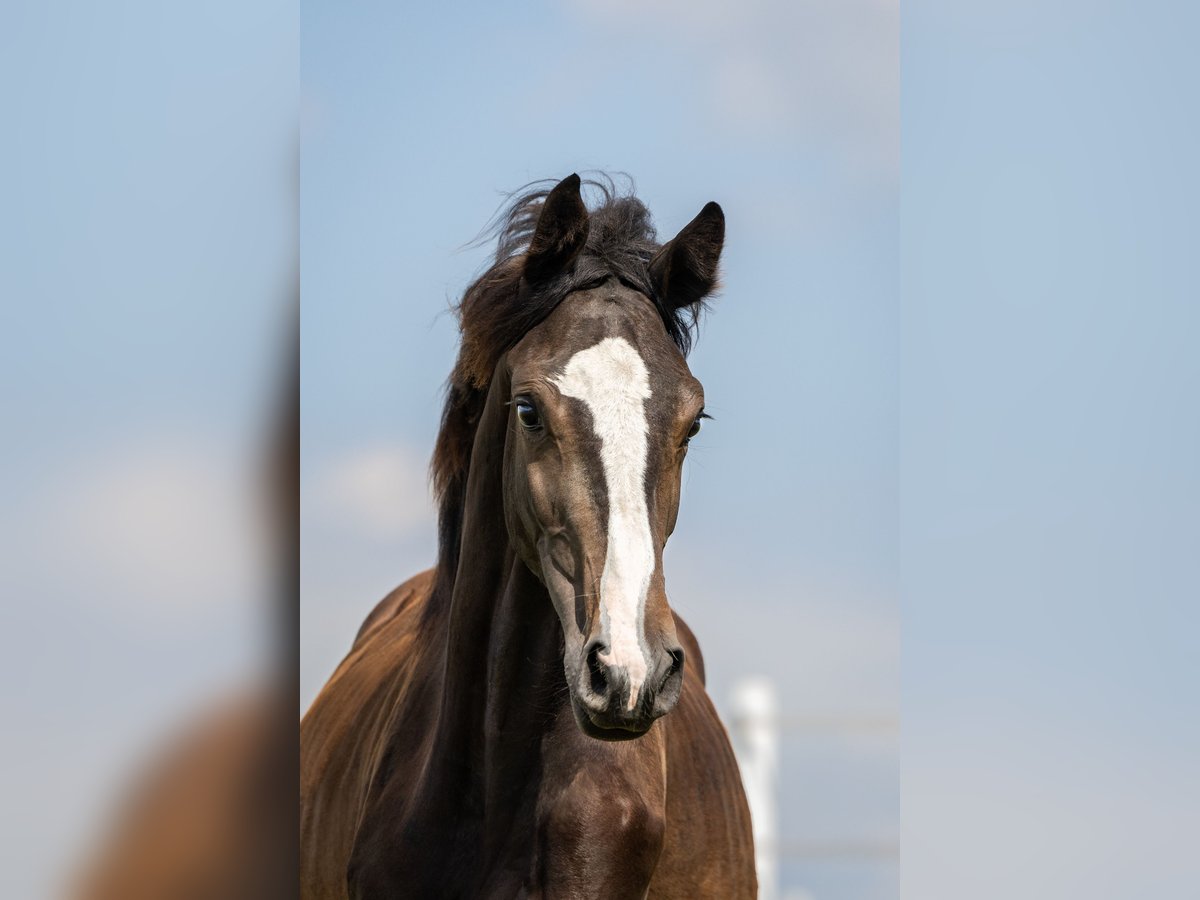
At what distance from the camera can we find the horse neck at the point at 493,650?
157 cm

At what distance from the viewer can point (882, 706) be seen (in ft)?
6.77

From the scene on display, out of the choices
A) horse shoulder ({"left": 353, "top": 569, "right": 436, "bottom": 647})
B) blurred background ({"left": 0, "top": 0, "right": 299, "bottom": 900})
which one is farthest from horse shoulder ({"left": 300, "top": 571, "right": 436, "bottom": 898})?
blurred background ({"left": 0, "top": 0, "right": 299, "bottom": 900})

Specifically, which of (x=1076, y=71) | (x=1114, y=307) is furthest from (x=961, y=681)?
(x=1076, y=71)

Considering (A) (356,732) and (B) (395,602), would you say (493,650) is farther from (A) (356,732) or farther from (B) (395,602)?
(B) (395,602)

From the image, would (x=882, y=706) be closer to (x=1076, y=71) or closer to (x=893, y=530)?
(x=893, y=530)

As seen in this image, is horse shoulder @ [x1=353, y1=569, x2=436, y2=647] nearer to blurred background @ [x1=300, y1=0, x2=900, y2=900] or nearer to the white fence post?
blurred background @ [x1=300, y1=0, x2=900, y2=900]

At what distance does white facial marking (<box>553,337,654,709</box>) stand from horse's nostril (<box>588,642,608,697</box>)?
0.5 inches

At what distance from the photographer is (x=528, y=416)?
4.80ft

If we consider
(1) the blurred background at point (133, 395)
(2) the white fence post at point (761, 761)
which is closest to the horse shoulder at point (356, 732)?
(1) the blurred background at point (133, 395)

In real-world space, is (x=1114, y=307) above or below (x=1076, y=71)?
below

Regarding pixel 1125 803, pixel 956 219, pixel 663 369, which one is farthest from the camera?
pixel 956 219

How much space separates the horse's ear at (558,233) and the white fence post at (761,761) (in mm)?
899

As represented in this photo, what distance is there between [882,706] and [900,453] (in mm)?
444

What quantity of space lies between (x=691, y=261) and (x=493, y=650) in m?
0.58
